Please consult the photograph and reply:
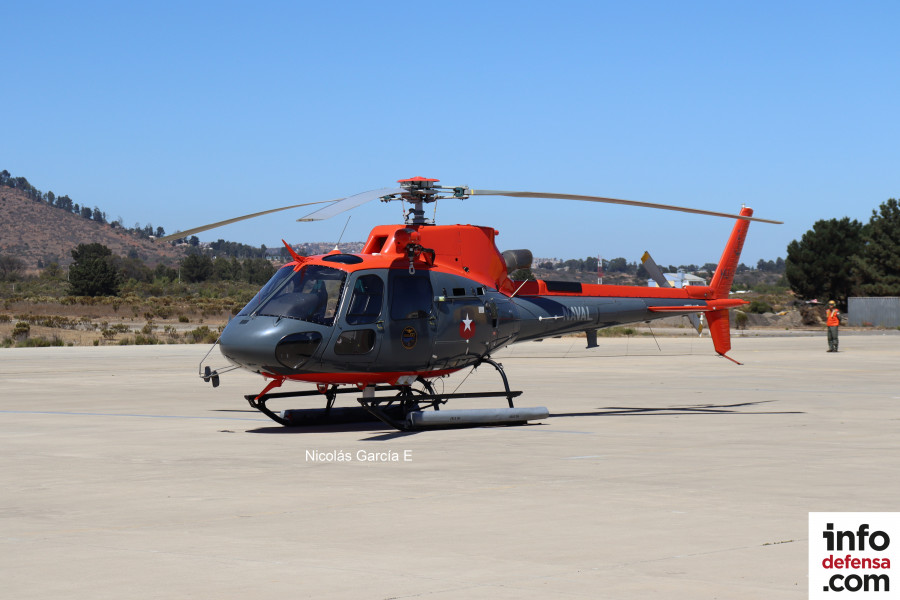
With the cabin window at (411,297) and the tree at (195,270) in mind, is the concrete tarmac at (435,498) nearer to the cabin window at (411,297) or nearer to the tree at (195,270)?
the cabin window at (411,297)

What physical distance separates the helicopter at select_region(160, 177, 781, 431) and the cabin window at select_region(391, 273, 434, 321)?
15mm

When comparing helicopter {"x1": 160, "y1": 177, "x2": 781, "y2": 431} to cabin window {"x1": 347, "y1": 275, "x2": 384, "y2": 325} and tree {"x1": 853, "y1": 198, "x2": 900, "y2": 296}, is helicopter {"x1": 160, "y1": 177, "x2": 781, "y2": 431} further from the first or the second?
tree {"x1": 853, "y1": 198, "x2": 900, "y2": 296}

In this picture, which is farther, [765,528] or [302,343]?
[302,343]

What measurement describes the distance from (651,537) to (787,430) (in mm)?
8665

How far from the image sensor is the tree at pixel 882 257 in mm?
87988

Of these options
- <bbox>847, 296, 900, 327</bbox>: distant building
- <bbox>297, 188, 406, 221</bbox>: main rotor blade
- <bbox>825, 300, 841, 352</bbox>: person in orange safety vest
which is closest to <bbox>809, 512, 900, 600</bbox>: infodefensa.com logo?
<bbox>297, 188, 406, 221</bbox>: main rotor blade

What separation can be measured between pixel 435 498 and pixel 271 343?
5.21m

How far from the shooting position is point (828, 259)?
94500 millimetres

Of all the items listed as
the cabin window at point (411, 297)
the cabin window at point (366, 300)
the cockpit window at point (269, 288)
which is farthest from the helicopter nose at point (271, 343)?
the cabin window at point (411, 297)

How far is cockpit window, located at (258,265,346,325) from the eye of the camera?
15.2 m

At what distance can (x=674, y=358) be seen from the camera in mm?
39062

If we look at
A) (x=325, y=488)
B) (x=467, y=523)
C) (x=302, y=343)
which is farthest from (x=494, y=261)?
(x=467, y=523)

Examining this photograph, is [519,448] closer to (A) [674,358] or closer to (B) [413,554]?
(B) [413,554]

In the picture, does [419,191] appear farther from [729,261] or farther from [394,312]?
[729,261]
